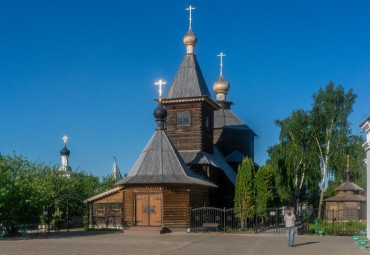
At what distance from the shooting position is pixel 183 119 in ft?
115

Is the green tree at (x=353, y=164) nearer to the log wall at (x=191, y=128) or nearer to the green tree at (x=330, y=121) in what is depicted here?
the green tree at (x=330, y=121)

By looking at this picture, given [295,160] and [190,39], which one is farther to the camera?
[295,160]

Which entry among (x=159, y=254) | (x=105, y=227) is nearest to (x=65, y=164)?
(x=105, y=227)

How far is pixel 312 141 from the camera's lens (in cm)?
3828

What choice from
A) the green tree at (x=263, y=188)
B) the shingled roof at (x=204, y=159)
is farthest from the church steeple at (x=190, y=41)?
the green tree at (x=263, y=188)

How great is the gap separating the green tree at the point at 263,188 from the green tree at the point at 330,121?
7834 millimetres

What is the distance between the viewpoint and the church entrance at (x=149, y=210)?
27.6 m

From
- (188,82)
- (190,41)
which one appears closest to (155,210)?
(188,82)

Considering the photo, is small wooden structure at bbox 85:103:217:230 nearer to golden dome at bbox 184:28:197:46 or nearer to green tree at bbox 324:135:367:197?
golden dome at bbox 184:28:197:46

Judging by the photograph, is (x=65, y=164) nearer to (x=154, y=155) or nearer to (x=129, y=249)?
(x=154, y=155)

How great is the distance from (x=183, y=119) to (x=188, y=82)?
8.93 feet

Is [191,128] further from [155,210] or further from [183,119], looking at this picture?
[155,210]

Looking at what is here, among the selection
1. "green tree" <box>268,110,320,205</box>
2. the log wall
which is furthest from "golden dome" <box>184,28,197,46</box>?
"green tree" <box>268,110,320,205</box>

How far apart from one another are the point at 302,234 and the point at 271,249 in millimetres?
7793
